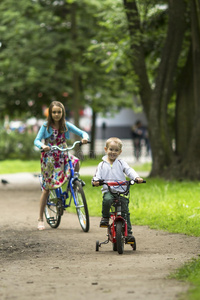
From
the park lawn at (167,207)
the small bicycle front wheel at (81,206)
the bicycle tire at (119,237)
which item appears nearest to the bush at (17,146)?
the park lawn at (167,207)

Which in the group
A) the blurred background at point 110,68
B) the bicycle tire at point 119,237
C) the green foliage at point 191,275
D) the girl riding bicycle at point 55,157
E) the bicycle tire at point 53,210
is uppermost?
the blurred background at point 110,68

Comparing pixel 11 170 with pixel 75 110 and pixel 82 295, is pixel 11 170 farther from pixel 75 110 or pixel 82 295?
pixel 82 295

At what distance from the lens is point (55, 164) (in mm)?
9406

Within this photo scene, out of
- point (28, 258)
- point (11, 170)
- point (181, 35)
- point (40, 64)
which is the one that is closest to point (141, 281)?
point (28, 258)

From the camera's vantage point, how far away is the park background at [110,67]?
54.7 ft

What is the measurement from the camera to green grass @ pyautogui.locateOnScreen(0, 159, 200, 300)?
878 cm

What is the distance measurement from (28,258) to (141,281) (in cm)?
199

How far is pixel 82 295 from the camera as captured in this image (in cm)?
515

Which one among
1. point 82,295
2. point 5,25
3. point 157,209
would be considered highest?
point 5,25

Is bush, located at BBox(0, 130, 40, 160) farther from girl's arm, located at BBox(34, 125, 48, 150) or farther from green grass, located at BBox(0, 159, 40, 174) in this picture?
girl's arm, located at BBox(34, 125, 48, 150)

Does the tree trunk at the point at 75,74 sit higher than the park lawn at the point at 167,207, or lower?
higher

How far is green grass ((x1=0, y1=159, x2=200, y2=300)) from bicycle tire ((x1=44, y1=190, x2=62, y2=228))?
122 centimetres

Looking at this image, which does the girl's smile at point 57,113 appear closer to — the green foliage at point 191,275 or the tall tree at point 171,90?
the green foliage at point 191,275

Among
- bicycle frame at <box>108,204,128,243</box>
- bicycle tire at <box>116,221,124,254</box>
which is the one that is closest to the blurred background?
bicycle frame at <box>108,204,128,243</box>
